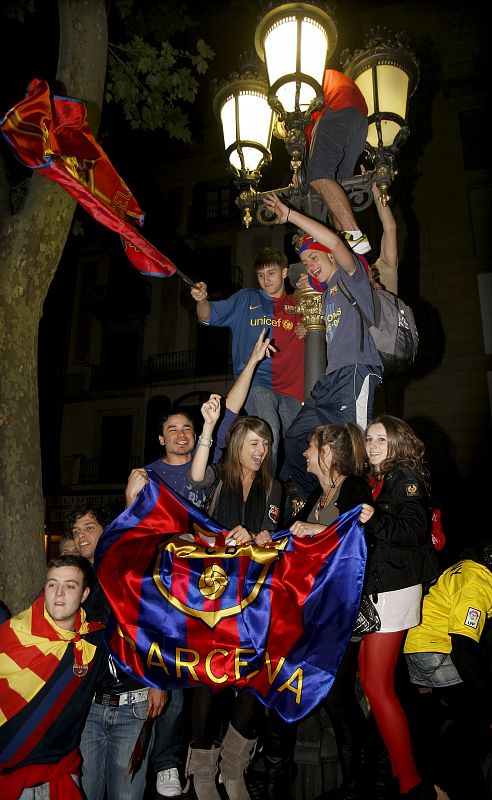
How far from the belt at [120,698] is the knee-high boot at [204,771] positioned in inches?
19.5

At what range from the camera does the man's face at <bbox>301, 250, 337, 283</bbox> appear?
13.7ft

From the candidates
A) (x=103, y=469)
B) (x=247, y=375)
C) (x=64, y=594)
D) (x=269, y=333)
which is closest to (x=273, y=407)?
(x=247, y=375)

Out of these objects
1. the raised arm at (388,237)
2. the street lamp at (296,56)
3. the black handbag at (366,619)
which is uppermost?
the street lamp at (296,56)

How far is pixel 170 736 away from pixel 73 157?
4413 mm

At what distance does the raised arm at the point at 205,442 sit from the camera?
4.29 metres

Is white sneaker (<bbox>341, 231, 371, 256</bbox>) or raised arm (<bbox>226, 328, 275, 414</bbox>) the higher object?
white sneaker (<bbox>341, 231, 371, 256</bbox>)

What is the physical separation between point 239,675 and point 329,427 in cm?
159

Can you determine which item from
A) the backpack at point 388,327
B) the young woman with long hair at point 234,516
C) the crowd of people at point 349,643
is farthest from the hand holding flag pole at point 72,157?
the backpack at point 388,327

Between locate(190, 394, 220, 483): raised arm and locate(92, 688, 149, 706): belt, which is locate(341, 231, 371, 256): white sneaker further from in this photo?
locate(92, 688, 149, 706): belt

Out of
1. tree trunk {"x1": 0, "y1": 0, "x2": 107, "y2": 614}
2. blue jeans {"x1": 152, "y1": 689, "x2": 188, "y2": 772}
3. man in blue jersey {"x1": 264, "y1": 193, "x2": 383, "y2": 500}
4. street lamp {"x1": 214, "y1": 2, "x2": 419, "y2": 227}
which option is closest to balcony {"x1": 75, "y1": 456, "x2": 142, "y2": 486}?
tree trunk {"x1": 0, "y1": 0, "x2": 107, "y2": 614}

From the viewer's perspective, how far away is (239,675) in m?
3.12

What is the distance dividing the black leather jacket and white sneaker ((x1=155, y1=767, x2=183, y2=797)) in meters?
2.06

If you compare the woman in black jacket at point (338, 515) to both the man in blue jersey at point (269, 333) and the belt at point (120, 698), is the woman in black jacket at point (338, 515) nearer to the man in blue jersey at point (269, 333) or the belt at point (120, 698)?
the belt at point (120, 698)

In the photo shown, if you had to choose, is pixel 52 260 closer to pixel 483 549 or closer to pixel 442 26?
pixel 483 549
